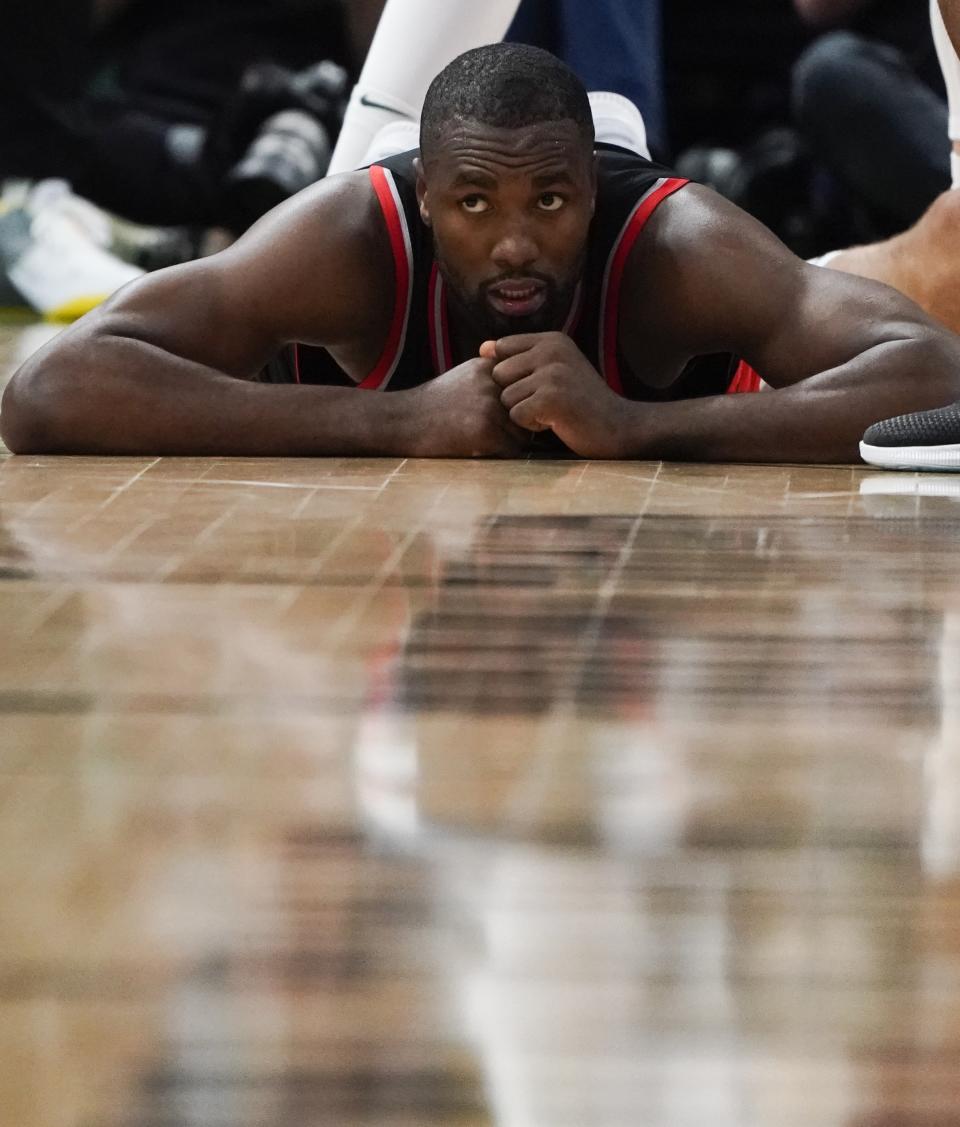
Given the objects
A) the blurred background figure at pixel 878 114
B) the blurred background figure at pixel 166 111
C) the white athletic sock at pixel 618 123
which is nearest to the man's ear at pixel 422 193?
the white athletic sock at pixel 618 123

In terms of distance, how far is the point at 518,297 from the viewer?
1.97 metres

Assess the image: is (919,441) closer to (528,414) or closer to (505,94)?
(528,414)

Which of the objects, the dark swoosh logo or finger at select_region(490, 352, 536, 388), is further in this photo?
the dark swoosh logo

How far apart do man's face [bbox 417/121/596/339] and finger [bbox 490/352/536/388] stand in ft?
0.34

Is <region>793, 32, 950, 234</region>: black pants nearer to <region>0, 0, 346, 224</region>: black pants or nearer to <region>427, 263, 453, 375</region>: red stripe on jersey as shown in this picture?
<region>0, 0, 346, 224</region>: black pants

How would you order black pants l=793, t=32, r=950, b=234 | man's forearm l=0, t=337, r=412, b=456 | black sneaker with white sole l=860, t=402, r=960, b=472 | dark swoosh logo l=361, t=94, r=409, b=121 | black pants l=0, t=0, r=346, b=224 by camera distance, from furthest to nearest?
1. black pants l=0, t=0, r=346, b=224
2. black pants l=793, t=32, r=950, b=234
3. dark swoosh logo l=361, t=94, r=409, b=121
4. man's forearm l=0, t=337, r=412, b=456
5. black sneaker with white sole l=860, t=402, r=960, b=472

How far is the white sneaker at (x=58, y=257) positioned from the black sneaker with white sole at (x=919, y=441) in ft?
Result: 7.25

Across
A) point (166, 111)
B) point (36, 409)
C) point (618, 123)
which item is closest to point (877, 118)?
point (618, 123)

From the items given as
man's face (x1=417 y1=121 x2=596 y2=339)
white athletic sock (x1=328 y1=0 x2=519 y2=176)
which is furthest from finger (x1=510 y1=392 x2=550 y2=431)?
white athletic sock (x1=328 y1=0 x2=519 y2=176)

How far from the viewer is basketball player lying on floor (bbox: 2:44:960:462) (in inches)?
76.2

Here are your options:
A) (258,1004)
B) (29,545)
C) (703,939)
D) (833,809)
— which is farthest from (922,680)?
(29,545)

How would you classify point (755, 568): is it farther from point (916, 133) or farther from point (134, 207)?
point (134, 207)

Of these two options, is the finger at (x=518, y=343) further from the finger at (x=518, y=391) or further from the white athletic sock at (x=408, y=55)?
the white athletic sock at (x=408, y=55)

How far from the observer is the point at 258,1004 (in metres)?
0.73
